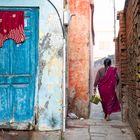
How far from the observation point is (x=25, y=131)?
7.89 metres

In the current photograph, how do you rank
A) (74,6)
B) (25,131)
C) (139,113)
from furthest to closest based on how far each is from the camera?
(74,6) → (25,131) → (139,113)

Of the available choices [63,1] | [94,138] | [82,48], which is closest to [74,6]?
[82,48]

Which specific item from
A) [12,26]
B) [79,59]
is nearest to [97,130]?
[79,59]

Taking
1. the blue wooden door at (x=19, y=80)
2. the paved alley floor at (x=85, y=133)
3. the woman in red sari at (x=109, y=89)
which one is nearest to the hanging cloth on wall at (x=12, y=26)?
the blue wooden door at (x=19, y=80)

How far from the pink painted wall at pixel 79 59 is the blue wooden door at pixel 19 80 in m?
3.21

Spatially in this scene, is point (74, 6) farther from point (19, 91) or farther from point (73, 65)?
point (19, 91)

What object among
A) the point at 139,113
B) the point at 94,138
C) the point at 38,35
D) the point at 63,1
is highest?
the point at 63,1

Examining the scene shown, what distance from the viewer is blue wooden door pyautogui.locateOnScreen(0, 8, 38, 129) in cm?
793

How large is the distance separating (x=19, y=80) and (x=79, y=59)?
3474 millimetres

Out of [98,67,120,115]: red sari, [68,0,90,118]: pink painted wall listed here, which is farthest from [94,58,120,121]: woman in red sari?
[68,0,90,118]: pink painted wall

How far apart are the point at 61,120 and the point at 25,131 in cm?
73

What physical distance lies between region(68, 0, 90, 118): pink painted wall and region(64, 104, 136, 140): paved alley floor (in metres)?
0.54

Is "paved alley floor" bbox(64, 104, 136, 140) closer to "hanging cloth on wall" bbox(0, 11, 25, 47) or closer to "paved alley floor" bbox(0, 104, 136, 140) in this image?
"paved alley floor" bbox(0, 104, 136, 140)

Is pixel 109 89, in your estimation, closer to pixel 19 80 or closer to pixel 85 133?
pixel 85 133
